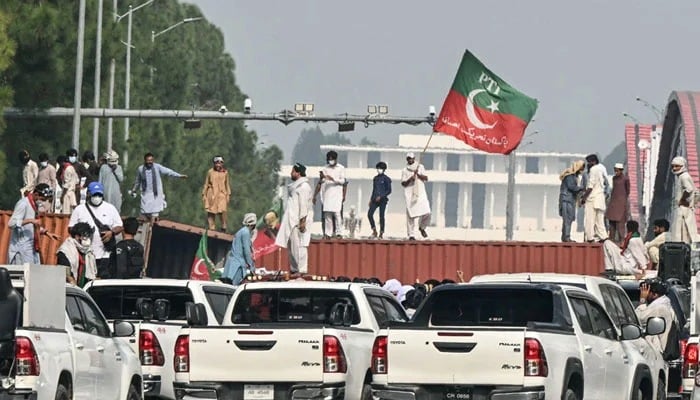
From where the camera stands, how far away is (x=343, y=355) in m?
20.2

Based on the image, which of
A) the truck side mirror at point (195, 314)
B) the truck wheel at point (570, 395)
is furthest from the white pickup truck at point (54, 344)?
the truck wheel at point (570, 395)

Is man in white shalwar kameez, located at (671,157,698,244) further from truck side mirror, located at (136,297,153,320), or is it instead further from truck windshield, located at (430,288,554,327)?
truck windshield, located at (430,288,554,327)

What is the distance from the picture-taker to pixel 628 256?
35.1 metres

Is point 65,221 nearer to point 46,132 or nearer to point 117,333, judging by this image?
point 117,333

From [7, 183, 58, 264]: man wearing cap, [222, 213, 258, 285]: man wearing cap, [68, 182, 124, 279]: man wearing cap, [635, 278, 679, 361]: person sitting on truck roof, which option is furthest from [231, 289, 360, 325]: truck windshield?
[222, 213, 258, 285]: man wearing cap

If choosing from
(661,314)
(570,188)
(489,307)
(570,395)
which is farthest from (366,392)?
(570,188)

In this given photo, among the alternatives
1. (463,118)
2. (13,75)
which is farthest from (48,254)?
(13,75)

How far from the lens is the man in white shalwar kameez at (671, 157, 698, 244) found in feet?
115

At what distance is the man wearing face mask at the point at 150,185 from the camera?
37812 millimetres

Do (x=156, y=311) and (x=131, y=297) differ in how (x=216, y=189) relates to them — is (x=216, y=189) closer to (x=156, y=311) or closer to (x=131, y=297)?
(x=131, y=297)

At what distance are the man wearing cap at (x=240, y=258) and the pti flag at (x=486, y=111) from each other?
13.9 metres

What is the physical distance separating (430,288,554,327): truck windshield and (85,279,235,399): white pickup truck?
3428mm

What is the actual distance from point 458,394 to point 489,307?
1.17 meters

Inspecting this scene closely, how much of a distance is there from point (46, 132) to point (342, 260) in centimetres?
1525
